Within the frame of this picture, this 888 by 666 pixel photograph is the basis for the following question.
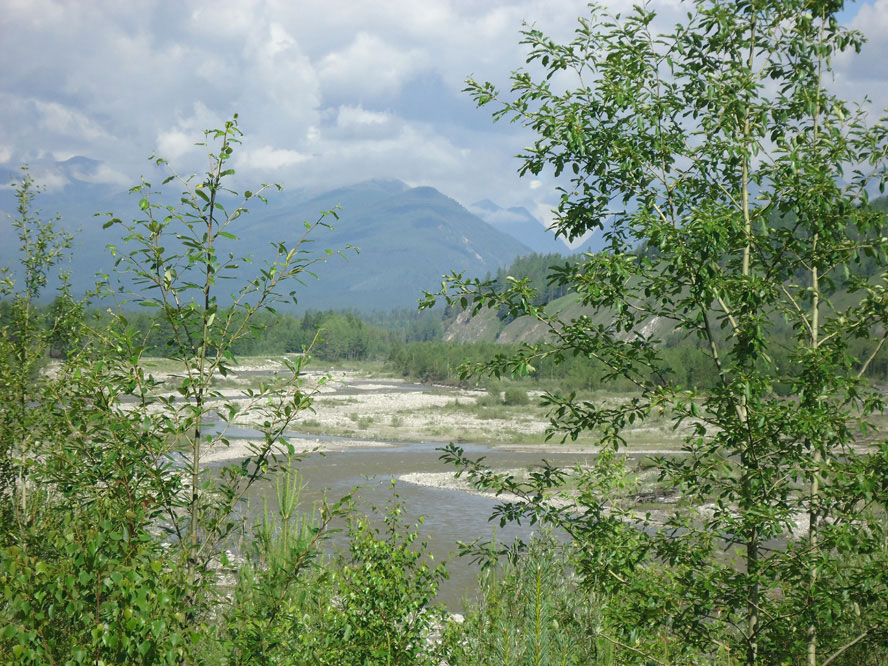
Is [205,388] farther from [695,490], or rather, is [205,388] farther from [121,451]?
[695,490]

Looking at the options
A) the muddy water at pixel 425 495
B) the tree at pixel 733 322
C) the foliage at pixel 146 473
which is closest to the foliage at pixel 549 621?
the tree at pixel 733 322

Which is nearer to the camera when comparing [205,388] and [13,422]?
[205,388]

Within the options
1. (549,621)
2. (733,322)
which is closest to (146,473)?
(549,621)

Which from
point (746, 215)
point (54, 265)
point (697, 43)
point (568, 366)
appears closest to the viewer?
point (746, 215)

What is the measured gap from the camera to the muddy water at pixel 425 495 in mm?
16391

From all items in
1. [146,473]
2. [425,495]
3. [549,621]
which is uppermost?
[146,473]

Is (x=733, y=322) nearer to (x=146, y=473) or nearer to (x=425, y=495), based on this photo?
(x=146, y=473)

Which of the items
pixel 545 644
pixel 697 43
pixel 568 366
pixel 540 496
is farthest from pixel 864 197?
pixel 568 366

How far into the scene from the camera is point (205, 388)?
3760mm

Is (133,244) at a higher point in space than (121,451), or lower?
higher

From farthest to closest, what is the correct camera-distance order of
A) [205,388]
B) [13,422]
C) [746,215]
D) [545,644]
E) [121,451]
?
[13,422] → [746,215] → [205,388] → [121,451] → [545,644]

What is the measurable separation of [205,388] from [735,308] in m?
3.53

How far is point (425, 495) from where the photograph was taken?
25672 millimetres

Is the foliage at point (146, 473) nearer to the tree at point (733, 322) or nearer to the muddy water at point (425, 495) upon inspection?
the tree at point (733, 322)
